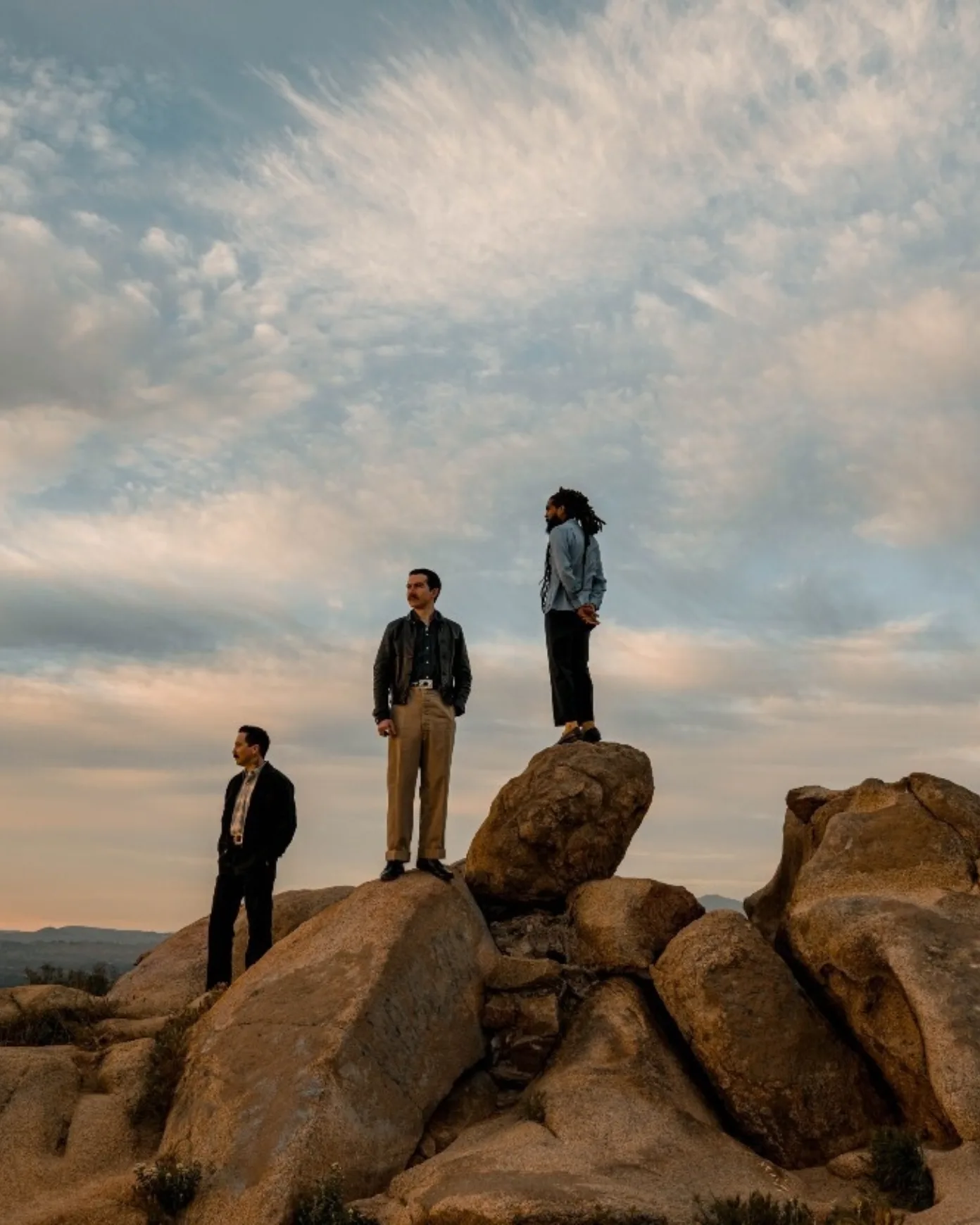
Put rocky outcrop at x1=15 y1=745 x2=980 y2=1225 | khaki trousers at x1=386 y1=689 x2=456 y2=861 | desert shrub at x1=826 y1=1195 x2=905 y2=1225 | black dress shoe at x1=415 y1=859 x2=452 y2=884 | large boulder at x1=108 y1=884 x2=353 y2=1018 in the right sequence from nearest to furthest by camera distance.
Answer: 1. desert shrub at x1=826 y1=1195 x2=905 y2=1225
2. rocky outcrop at x1=15 y1=745 x2=980 y2=1225
3. khaki trousers at x1=386 y1=689 x2=456 y2=861
4. black dress shoe at x1=415 y1=859 x2=452 y2=884
5. large boulder at x1=108 y1=884 x2=353 y2=1018

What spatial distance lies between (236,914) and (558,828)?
13.6 ft

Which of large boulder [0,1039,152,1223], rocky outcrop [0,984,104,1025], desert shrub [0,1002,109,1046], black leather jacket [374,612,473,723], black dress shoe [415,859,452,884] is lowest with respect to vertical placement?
large boulder [0,1039,152,1223]

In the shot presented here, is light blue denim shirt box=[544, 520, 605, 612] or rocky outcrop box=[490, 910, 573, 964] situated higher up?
light blue denim shirt box=[544, 520, 605, 612]

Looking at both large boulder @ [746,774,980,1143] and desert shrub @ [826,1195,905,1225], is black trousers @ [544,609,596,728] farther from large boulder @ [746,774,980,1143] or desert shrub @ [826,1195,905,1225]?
desert shrub @ [826,1195,905,1225]

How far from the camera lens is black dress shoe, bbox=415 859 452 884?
14.2 metres

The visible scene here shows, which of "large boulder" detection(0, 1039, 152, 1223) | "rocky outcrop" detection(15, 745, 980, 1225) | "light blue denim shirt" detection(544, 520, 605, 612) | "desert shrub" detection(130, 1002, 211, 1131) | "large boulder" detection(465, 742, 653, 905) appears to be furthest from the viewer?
"light blue denim shirt" detection(544, 520, 605, 612)

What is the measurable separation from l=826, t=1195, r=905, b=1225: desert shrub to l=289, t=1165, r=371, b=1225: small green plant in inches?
155

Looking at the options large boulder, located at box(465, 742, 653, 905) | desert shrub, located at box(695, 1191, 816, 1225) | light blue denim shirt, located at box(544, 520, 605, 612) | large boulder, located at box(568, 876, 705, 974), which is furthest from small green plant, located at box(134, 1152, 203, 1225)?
light blue denim shirt, located at box(544, 520, 605, 612)

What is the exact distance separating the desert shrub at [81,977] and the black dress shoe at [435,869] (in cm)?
807

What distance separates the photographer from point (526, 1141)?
11.1 m

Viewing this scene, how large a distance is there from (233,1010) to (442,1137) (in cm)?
269

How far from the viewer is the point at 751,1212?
32.8ft

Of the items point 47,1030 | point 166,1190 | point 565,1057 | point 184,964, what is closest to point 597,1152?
point 565,1057

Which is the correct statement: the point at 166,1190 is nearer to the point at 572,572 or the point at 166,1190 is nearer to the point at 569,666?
the point at 569,666
